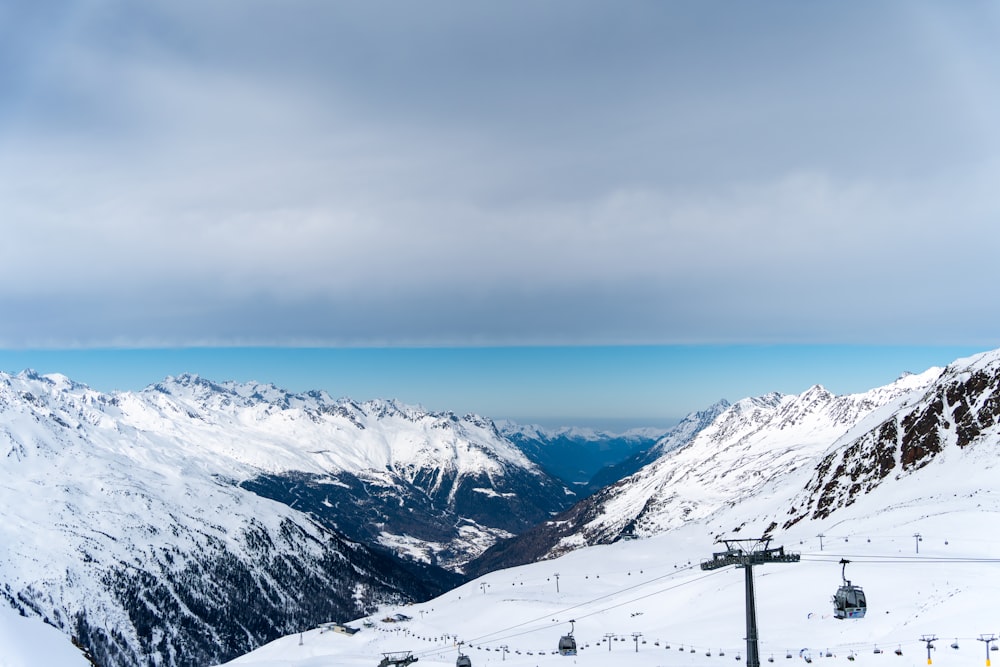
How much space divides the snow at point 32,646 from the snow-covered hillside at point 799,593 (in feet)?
150

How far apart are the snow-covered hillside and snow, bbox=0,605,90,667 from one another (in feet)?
150

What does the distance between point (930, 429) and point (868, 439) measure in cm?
2226

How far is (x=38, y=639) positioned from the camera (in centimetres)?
4378

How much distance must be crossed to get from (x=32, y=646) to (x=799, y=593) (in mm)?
71466

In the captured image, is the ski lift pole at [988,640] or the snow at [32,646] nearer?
the snow at [32,646]

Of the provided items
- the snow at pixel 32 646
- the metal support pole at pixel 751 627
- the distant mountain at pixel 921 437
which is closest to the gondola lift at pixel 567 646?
the metal support pole at pixel 751 627

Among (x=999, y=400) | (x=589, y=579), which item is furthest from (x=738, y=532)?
(x=999, y=400)

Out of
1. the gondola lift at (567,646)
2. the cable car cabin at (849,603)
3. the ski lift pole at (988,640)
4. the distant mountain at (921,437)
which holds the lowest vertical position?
the gondola lift at (567,646)

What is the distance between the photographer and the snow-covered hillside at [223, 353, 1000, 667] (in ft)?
200

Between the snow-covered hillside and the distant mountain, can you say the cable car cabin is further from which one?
the distant mountain

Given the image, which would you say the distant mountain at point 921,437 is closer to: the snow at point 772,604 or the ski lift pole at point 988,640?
the snow at point 772,604

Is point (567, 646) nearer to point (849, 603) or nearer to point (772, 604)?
point (772, 604)

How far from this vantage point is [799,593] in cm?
8050

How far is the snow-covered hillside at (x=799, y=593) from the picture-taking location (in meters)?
60.9
